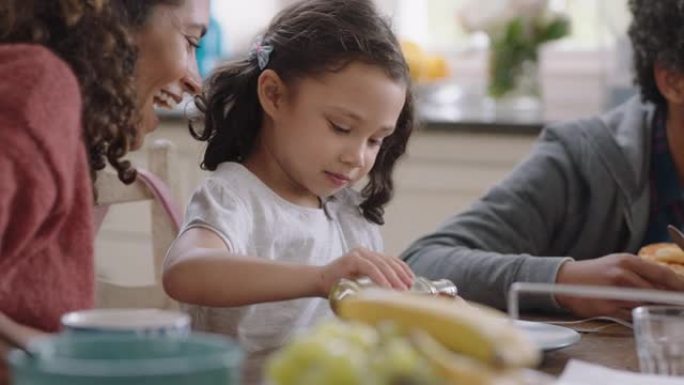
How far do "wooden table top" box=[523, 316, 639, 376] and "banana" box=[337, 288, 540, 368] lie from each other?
16.9 inches

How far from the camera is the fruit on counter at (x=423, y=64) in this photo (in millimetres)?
3688

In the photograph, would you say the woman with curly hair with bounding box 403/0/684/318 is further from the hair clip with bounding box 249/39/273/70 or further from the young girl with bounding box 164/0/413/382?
the hair clip with bounding box 249/39/273/70

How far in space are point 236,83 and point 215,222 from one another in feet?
0.88

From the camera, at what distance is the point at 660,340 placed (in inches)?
52.1

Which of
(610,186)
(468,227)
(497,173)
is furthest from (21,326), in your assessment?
(497,173)

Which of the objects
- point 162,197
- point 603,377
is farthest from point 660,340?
point 162,197

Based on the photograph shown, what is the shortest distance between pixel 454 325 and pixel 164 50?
823mm

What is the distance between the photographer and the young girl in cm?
169

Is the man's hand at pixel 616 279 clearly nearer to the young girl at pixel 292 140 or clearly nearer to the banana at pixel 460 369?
the young girl at pixel 292 140

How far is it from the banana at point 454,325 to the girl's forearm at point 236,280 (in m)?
0.50

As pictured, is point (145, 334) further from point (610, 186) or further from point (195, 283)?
point (610, 186)

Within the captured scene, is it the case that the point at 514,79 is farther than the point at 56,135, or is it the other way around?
the point at 514,79

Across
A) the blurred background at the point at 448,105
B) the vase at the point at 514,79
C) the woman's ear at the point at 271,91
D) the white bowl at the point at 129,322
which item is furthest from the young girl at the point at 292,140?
the vase at the point at 514,79

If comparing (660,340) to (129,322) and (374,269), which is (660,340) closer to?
(374,269)
